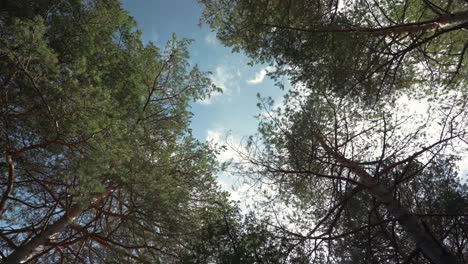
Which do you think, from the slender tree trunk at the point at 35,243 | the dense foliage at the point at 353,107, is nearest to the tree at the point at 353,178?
the dense foliage at the point at 353,107

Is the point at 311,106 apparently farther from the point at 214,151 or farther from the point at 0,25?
the point at 0,25

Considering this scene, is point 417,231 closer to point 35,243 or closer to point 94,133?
point 94,133

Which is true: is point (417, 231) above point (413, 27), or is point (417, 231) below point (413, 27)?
below

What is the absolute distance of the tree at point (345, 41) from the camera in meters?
5.30

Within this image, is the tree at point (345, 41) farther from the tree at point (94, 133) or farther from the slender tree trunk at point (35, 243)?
the slender tree trunk at point (35, 243)

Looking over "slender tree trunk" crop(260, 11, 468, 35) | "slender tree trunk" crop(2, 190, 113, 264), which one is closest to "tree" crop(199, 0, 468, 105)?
"slender tree trunk" crop(260, 11, 468, 35)

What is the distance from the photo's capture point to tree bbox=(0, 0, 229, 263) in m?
4.80

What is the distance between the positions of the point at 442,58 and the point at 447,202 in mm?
3504

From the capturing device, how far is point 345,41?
17.5 ft

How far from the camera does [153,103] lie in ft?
26.6

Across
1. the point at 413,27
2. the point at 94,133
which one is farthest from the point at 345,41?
the point at 94,133

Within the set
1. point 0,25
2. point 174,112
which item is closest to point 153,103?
point 174,112

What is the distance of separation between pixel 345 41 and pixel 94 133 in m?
4.45

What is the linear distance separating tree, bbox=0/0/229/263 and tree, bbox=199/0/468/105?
220cm
